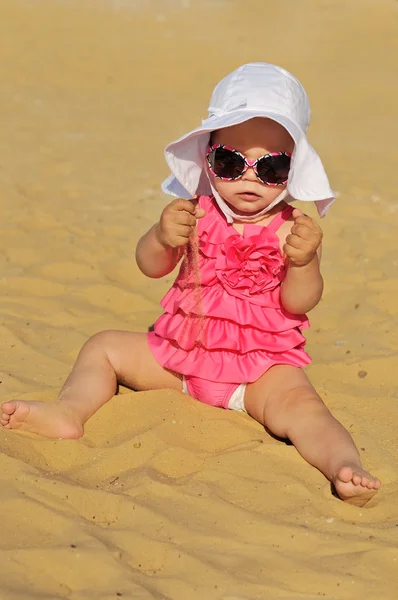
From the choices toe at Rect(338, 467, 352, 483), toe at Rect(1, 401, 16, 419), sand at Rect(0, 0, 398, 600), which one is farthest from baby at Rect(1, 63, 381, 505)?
toe at Rect(338, 467, 352, 483)

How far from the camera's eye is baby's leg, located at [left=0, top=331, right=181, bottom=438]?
3.22 meters

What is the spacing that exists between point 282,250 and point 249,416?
675mm

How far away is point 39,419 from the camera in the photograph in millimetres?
3213

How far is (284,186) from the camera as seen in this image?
3404mm

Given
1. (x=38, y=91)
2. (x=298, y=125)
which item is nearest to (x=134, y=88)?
(x=38, y=91)

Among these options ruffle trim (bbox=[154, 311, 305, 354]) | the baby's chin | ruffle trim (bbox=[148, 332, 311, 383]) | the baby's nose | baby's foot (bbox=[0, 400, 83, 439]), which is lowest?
baby's foot (bbox=[0, 400, 83, 439])

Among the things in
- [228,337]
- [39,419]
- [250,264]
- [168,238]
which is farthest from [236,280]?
[39,419]

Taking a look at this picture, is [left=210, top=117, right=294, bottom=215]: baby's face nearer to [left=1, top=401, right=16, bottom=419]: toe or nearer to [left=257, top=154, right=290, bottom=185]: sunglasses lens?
[left=257, top=154, right=290, bottom=185]: sunglasses lens

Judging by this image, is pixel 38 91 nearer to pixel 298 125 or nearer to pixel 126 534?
pixel 298 125

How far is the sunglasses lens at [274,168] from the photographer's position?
331 centimetres

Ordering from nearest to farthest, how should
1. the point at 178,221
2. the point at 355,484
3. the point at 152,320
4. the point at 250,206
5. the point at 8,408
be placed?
the point at 355,484 → the point at 8,408 → the point at 178,221 → the point at 250,206 → the point at 152,320

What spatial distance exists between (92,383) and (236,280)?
0.69 metres

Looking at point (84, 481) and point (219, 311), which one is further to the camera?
point (219, 311)

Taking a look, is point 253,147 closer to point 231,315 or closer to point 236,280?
point 236,280
